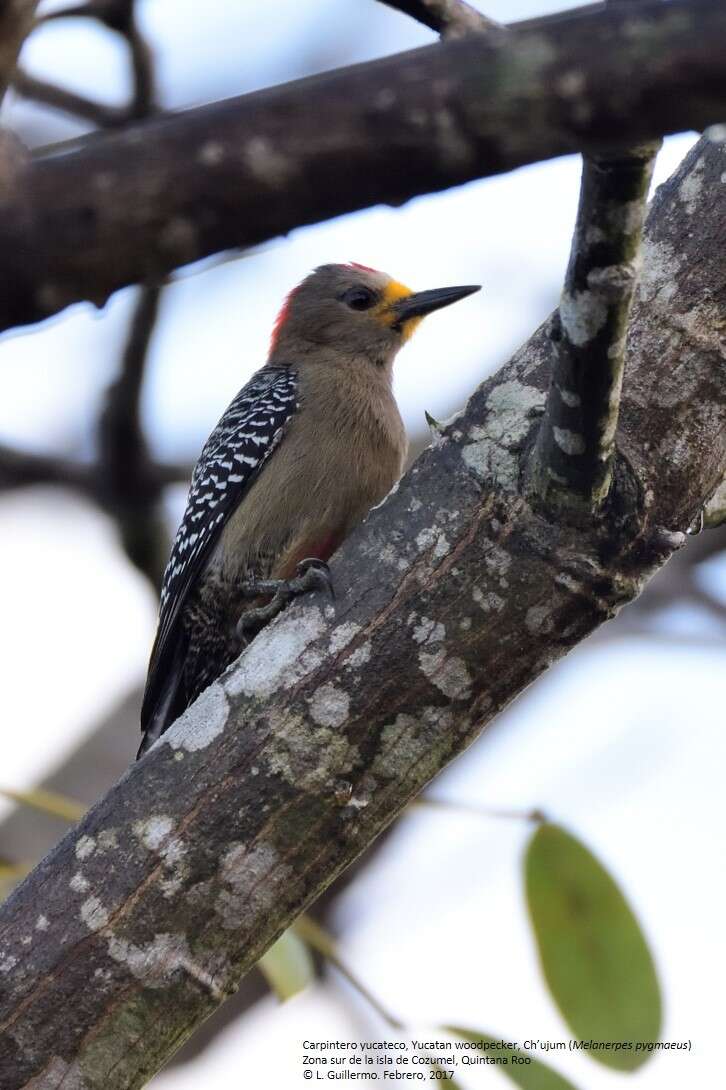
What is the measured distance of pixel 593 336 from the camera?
2.56m

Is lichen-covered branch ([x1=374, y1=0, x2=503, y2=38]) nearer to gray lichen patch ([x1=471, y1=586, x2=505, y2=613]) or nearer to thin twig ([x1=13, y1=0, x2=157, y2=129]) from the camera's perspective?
gray lichen patch ([x1=471, y1=586, x2=505, y2=613])

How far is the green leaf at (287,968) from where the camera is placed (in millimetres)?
4113

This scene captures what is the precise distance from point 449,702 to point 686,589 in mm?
4282

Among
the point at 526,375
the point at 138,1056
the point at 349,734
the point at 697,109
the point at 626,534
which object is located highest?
the point at 526,375

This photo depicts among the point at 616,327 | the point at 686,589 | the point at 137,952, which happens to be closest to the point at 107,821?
the point at 137,952

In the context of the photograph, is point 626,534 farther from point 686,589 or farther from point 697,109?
point 686,589

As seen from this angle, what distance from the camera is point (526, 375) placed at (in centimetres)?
329

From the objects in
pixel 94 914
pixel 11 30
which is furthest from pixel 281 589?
pixel 11 30

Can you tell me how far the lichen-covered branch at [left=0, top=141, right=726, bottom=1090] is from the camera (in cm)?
297

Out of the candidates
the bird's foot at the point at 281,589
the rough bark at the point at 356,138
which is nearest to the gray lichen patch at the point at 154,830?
the bird's foot at the point at 281,589

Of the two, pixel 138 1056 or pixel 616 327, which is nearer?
pixel 616 327

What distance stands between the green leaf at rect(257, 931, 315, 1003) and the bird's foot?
0.96 meters

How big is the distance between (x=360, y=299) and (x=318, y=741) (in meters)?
3.50

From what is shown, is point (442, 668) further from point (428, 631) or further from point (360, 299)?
point (360, 299)
